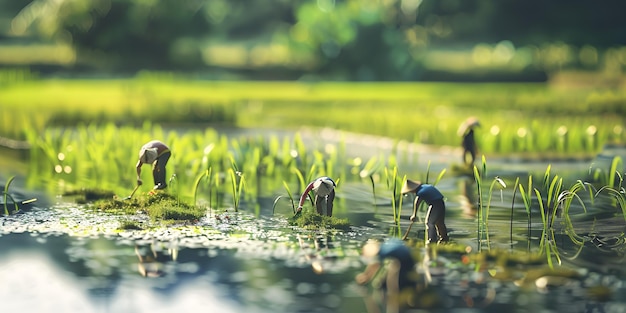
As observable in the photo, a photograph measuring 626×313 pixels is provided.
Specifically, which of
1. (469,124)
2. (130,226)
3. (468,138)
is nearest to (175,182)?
(130,226)

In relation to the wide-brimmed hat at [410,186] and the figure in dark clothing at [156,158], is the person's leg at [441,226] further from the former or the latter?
the figure in dark clothing at [156,158]

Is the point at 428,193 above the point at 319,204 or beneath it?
above

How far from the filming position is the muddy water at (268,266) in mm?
9438

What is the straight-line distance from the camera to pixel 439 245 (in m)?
11.5

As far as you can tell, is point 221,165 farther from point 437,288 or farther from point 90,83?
point 90,83

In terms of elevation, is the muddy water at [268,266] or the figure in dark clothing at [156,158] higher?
the figure in dark clothing at [156,158]

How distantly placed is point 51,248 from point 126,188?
418cm

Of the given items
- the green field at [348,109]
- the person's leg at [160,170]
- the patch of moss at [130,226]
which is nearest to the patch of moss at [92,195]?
the person's leg at [160,170]

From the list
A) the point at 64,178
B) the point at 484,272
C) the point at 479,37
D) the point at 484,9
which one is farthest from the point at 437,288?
the point at 479,37

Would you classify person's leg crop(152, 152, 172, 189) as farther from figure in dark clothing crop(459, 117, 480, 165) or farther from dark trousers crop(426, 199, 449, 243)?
figure in dark clothing crop(459, 117, 480, 165)

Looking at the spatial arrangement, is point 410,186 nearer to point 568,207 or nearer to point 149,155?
point 568,207

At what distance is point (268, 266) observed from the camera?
35.2 ft

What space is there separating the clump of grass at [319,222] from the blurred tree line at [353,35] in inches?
1107

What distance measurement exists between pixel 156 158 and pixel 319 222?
7.68 ft
